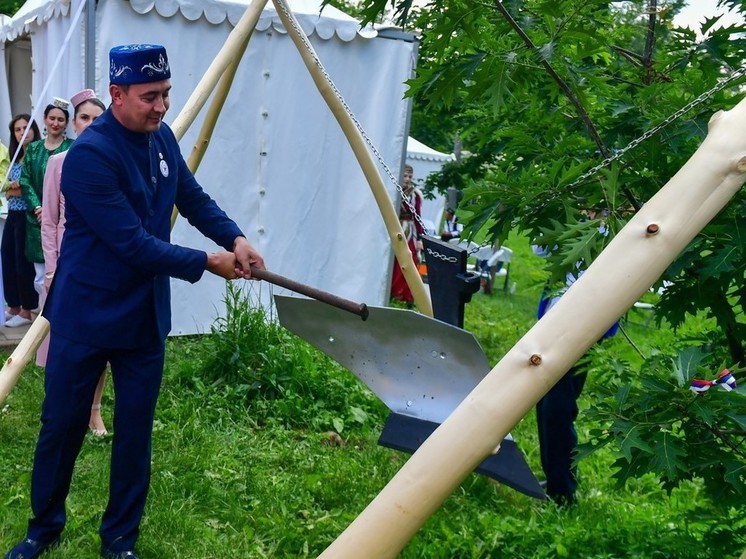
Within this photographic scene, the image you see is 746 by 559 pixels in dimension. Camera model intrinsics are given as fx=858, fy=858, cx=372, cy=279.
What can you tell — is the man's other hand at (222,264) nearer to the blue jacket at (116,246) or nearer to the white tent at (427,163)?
the blue jacket at (116,246)

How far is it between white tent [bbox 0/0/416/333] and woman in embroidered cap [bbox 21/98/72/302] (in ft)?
1.76

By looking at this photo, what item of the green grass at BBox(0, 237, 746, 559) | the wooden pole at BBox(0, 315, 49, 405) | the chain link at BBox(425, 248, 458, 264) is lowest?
the green grass at BBox(0, 237, 746, 559)

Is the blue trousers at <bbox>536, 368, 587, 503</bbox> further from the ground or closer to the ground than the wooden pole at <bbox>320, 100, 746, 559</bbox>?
closer to the ground

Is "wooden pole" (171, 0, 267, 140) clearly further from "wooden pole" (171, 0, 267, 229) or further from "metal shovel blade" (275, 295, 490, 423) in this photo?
"metal shovel blade" (275, 295, 490, 423)

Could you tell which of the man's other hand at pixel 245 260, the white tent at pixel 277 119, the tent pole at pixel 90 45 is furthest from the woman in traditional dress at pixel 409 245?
the man's other hand at pixel 245 260

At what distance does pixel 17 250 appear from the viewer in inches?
274

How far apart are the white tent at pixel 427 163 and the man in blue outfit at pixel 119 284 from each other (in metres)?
15.3

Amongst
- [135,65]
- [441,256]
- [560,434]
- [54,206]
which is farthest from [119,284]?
[560,434]

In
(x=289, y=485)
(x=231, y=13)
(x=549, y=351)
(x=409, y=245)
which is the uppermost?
(x=231, y=13)

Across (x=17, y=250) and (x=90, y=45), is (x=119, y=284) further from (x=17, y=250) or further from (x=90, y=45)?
(x=17, y=250)

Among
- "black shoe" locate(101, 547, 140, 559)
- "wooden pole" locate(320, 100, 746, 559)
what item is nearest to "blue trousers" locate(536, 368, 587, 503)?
"black shoe" locate(101, 547, 140, 559)

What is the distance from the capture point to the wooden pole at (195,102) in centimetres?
379

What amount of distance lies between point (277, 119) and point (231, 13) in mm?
917

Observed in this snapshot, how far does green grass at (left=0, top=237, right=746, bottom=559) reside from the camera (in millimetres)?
3496
